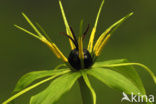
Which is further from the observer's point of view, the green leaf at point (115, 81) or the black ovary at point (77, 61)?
the black ovary at point (77, 61)

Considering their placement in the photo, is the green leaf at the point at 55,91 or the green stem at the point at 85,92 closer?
the green leaf at the point at 55,91

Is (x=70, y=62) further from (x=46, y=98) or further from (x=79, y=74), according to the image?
(x=46, y=98)

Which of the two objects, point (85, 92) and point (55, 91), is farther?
point (85, 92)

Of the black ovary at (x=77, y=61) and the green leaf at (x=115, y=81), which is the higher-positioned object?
the black ovary at (x=77, y=61)

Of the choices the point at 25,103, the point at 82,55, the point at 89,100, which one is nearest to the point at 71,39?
the point at 82,55

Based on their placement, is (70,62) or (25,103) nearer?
(70,62)
